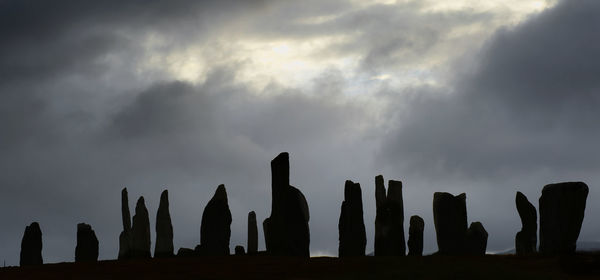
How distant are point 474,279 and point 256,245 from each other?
64.0ft

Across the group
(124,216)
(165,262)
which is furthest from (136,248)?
(165,262)

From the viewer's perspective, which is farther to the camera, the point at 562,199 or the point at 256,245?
the point at 256,245

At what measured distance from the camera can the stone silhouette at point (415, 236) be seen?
1507 inches

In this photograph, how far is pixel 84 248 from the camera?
4103 cm

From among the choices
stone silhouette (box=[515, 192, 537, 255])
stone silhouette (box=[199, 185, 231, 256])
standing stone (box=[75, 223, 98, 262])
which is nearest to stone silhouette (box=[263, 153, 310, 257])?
stone silhouette (box=[199, 185, 231, 256])

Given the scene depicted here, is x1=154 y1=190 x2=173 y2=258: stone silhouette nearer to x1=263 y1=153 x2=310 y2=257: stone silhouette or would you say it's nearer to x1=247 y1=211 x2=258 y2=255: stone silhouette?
x1=247 y1=211 x2=258 y2=255: stone silhouette

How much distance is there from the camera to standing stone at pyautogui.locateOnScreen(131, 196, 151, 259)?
40969 mm

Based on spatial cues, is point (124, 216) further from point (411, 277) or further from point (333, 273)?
point (411, 277)

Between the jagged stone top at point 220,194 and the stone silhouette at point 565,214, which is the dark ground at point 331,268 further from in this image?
the jagged stone top at point 220,194

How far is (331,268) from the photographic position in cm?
2620

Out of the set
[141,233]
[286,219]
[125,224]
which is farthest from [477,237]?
[125,224]

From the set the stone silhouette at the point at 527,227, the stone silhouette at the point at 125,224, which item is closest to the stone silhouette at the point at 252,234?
the stone silhouette at the point at 125,224

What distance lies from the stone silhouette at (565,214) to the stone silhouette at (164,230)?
1682 centimetres

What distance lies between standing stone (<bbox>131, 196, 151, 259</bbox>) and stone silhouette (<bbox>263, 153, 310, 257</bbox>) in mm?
8633
